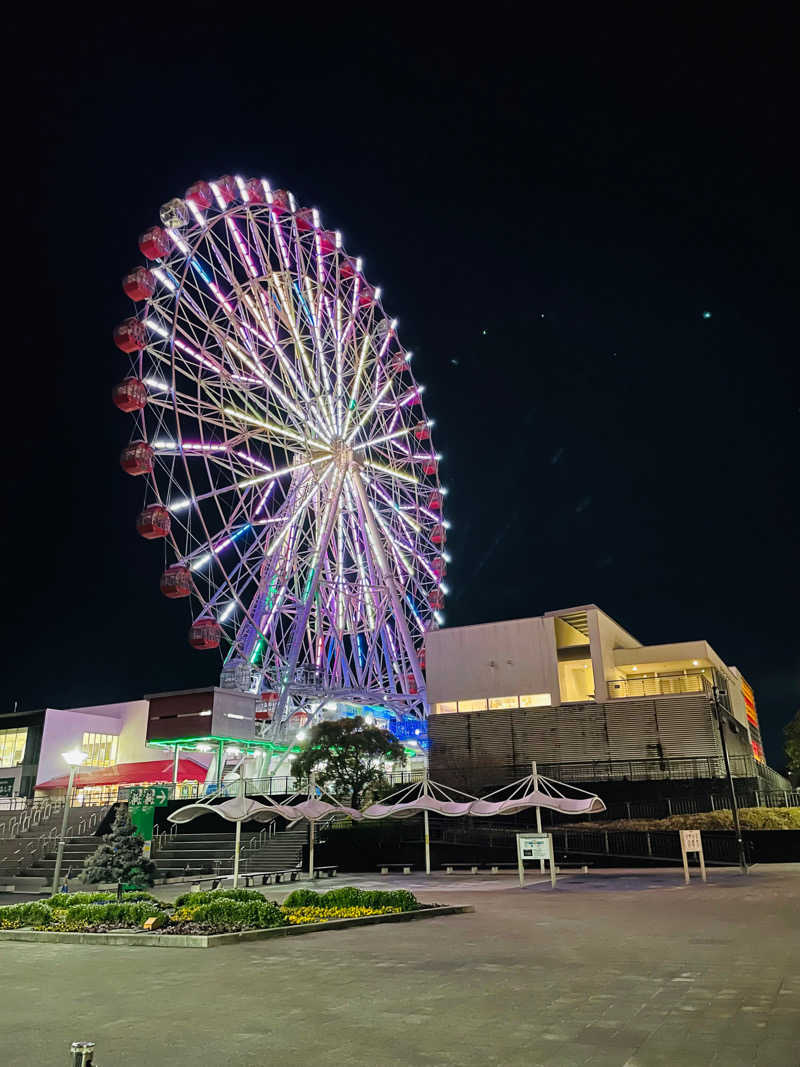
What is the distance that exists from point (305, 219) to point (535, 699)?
2726 cm

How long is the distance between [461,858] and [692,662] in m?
20.8

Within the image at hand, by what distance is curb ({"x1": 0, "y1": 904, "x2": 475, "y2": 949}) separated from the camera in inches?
480

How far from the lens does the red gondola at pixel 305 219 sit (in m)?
39.0

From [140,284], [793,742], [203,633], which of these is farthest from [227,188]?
[793,742]

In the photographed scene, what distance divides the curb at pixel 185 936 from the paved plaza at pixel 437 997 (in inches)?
12.9

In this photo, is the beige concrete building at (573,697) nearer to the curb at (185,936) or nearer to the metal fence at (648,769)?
the metal fence at (648,769)

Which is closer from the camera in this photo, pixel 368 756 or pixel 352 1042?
pixel 352 1042

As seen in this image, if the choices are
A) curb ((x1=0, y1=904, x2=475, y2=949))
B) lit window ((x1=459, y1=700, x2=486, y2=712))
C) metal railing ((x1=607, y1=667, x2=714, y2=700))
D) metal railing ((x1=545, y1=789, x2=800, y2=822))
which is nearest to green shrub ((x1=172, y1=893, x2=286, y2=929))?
curb ((x1=0, y1=904, x2=475, y2=949))

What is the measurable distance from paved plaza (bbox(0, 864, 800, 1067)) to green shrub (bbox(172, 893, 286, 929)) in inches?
31.5

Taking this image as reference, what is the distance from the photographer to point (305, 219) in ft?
129

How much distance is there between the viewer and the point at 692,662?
46438 millimetres

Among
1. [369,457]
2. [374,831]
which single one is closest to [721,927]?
[374,831]

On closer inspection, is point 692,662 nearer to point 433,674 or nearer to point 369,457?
point 433,674

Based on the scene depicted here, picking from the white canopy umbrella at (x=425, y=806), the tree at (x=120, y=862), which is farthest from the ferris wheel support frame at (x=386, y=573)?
the tree at (x=120, y=862)
